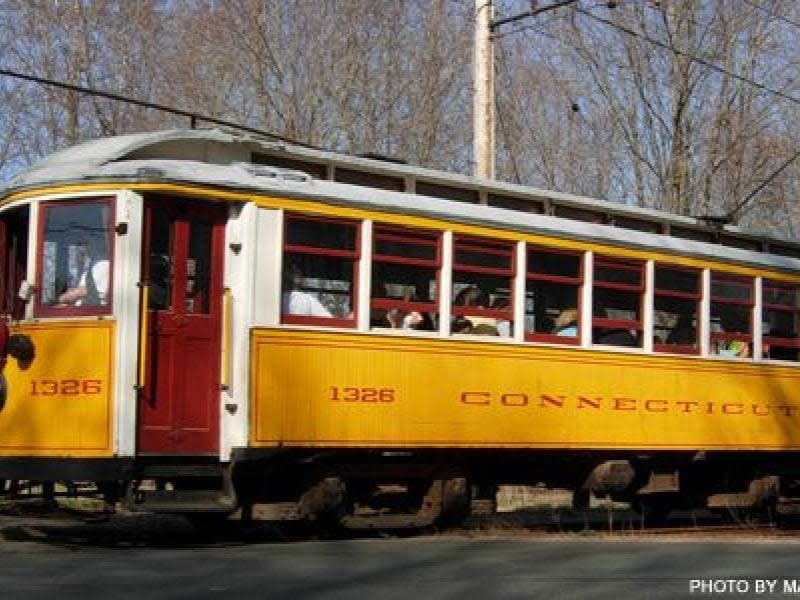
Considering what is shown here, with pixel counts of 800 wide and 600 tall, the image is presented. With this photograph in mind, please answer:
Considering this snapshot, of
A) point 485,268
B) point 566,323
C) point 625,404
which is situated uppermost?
point 485,268

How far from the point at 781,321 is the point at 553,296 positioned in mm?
3754

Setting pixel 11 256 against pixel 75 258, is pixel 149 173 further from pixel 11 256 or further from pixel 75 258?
pixel 11 256

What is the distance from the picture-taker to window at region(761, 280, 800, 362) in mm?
14438

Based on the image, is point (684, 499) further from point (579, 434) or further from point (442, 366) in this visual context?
point (442, 366)

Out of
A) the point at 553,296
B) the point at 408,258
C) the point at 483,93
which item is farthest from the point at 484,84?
the point at 408,258

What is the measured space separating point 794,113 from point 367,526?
751 inches

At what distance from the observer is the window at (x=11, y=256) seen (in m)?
10.7

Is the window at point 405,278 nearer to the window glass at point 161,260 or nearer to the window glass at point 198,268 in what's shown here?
the window glass at point 198,268

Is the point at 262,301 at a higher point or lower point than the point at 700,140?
lower

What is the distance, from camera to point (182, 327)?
1033 centimetres

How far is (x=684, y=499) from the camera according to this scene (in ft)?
47.1

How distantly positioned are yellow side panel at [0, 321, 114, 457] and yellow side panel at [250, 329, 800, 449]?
122cm

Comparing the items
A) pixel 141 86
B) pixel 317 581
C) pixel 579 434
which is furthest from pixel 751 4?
pixel 317 581

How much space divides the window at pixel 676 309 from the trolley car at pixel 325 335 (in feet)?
0.09
